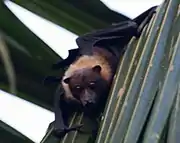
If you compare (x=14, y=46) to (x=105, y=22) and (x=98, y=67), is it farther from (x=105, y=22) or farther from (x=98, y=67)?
(x=98, y=67)

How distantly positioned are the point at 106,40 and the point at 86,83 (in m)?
0.52

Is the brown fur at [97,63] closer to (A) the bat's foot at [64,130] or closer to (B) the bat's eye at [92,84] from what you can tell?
(B) the bat's eye at [92,84]

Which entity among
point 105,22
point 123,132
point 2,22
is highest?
point 105,22

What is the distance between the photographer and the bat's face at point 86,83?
179cm

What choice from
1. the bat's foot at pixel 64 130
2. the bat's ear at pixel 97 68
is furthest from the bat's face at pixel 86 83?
the bat's foot at pixel 64 130

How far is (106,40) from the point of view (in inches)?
63.1

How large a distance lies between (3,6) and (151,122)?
0.55 metres

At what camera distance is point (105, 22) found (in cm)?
142

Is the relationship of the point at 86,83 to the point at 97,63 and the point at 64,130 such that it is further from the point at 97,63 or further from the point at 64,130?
the point at 64,130

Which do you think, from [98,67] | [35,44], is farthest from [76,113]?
[98,67]

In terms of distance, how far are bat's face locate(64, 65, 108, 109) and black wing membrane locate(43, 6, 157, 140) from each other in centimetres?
13

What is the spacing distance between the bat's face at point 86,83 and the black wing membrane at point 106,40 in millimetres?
132

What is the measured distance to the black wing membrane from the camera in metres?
1.30

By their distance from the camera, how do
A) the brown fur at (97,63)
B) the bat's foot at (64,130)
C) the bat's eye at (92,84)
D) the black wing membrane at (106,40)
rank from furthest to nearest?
1. the bat's eye at (92,84)
2. the brown fur at (97,63)
3. the black wing membrane at (106,40)
4. the bat's foot at (64,130)
